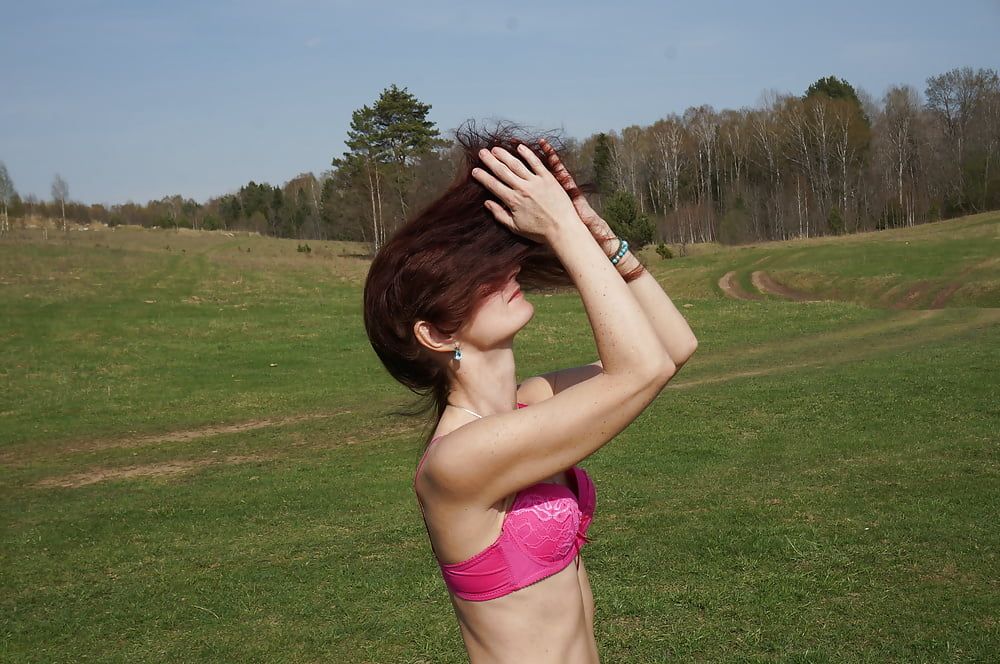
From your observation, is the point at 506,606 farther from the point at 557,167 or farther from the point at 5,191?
the point at 5,191

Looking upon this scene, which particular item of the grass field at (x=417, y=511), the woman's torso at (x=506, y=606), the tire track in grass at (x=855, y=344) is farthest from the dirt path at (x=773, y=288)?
the woman's torso at (x=506, y=606)

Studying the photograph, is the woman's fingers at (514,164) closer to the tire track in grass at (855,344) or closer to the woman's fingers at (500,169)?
the woman's fingers at (500,169)

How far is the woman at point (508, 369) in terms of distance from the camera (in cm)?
176

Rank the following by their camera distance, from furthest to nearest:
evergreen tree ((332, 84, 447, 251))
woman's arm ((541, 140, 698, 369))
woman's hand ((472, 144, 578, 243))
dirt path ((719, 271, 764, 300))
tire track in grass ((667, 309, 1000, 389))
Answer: dirt path ((719, 271, 764, 300))
tire track in grass ((667, 309, 1000, 389))
evergreen tree ((332, 84, 447, 251))
woman's arm ((541, 140, 698, 369))
woman's hand ((472, 144, 578, 243))

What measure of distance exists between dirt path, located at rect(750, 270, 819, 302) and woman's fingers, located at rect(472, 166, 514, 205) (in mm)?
39379

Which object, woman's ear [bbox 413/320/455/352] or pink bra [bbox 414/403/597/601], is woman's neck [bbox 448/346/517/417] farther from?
pink bra [bbox 414/403/597/601]

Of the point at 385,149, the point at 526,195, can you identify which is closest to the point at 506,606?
the point at 526,195

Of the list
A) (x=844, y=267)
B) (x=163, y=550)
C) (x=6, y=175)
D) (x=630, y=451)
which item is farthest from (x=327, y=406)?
(x=6, y=175)

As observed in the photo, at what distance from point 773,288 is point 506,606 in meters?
43.3

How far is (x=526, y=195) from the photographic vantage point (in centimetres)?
176

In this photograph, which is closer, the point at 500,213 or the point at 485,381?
the point at 500,213

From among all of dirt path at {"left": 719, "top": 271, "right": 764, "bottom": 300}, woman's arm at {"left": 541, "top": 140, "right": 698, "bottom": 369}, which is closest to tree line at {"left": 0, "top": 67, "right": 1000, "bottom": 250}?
dirt path at {"left": 719, "top": 271, "right": 764, "bottom": 300}

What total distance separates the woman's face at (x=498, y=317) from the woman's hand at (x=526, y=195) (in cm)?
17

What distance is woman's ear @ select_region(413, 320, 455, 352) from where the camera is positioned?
1.99m
